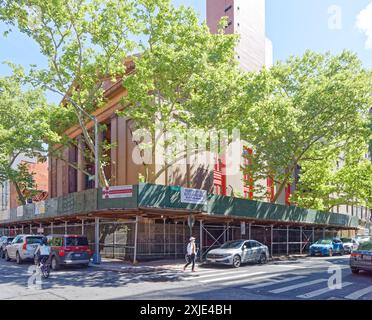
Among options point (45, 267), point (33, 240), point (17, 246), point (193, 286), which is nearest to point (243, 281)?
point (193, 286)

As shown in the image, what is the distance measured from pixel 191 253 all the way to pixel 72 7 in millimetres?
15515

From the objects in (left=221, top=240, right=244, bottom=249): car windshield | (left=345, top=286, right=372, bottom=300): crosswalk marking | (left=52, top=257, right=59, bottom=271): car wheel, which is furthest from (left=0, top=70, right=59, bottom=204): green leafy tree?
(left=345, top=286, right=372, bottom=300): crosswalk marking

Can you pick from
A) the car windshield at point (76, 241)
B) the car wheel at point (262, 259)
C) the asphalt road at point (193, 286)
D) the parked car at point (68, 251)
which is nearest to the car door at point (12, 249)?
the parked car at point (68, 251)

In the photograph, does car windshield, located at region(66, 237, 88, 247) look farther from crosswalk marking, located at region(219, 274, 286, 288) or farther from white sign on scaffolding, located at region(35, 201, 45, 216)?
white sign on scaffolding, located at region(35, 201, 45, 216)

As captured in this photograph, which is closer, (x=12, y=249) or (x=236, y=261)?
(x=236, y=261)

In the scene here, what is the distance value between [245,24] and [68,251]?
47.8 meters

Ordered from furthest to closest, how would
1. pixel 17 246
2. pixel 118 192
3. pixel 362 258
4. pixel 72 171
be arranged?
pixel 72 171, pixel 17 246, pixel 118 192, pixel 362 258

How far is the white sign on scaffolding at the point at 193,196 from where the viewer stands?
72.4 ft

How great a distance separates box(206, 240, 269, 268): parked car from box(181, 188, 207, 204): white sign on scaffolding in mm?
2856

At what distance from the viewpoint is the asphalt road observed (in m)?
12.3

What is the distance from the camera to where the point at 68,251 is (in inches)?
788

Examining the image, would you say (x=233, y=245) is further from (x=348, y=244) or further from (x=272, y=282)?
(x=348, y=244)

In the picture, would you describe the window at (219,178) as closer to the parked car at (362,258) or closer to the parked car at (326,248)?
the parked car at (326,248)
